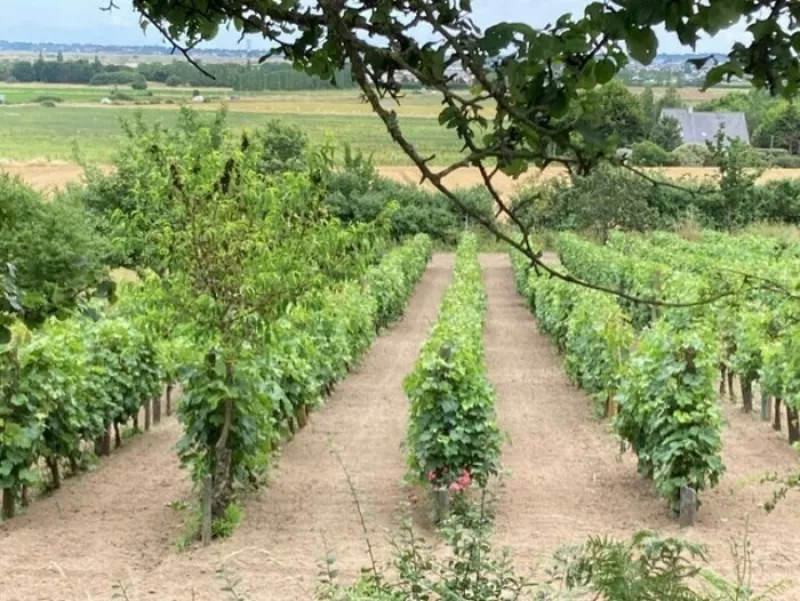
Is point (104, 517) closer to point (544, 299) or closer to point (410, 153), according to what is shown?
point (410, 153)

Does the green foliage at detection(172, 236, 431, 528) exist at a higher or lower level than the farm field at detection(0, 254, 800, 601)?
higher

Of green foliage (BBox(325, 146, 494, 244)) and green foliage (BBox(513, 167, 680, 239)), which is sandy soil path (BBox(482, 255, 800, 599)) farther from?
green foliage (BBox(325, 146, 494, 244))

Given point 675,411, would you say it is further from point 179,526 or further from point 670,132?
point 670,132

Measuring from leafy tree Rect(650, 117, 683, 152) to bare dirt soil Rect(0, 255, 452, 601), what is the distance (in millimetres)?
63720

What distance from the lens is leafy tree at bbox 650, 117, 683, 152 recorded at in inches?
2958

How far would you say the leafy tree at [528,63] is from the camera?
4.82 feet

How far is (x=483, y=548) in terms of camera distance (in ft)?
9.68

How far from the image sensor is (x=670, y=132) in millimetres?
76938

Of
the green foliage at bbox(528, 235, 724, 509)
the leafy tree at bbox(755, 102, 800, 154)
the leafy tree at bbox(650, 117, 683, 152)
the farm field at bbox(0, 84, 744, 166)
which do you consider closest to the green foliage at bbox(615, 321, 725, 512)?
the green foliage at bbox(528, 235, 724, 509)

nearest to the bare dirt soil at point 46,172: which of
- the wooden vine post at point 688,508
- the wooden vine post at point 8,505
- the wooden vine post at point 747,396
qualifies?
the wooden vine post at point 747,396

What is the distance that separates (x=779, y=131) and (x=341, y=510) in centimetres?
7773

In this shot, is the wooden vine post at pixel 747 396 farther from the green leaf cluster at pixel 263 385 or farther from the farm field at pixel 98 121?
the farm field at pixel 98 121

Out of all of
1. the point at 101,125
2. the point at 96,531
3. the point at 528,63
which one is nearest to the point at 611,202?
the point at 96,531

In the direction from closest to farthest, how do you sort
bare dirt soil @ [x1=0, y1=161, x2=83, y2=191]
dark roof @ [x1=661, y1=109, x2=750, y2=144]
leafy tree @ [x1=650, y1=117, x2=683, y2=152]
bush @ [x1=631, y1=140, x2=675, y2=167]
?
bush @ [x1=631, y1=140, x2=675, y2=167] → bare dirt soil @ [x1=0, y1=161, x2=83, y2=191] → leafy tree @ [x1=650, y1=117, x2=683, y2=152] → dark roof @ [x1=661, y1=109, x2=750, y2=144]
